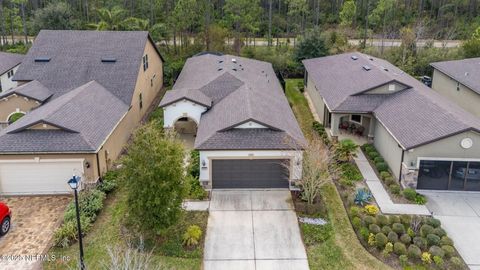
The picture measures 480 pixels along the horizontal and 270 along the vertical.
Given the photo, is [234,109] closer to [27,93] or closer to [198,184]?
[198,184]

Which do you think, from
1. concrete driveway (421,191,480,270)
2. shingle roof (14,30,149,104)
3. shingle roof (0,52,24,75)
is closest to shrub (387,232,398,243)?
concrete driveway (421,191,480,270)

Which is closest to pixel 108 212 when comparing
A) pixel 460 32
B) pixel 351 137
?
pixel 351 137

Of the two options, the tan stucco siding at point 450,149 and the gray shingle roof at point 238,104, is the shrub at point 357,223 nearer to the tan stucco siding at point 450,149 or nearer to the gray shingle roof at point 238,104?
the gray shingle roof at point 238,104

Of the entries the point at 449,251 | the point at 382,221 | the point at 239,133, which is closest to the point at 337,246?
the point at 382,221

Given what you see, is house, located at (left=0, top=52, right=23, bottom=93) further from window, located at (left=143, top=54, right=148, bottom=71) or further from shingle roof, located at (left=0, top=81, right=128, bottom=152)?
shingle roof, located at (left=0, top=81, right=128, bottom=152)

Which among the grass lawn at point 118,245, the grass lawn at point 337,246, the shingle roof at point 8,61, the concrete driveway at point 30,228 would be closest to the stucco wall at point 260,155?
the grass lawn at point 337,246
